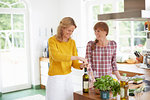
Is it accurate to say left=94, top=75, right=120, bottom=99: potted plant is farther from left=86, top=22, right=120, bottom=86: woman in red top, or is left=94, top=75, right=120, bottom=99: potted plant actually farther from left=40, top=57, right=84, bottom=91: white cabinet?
left=40, top=57, right=84, bottom=91: white cabinet

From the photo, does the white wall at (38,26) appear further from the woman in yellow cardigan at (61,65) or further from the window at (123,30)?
the woman in yellow cardigan at (61,65)

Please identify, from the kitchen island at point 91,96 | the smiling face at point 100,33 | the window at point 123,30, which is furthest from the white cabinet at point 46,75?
the kitchen island at point 91,96

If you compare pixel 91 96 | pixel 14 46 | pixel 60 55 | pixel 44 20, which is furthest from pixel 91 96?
pixel 44 20

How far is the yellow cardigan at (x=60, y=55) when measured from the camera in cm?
258

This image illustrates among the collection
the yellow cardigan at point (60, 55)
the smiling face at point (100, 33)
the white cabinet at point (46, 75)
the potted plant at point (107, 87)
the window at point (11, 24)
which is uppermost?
the window at point (11, 24)

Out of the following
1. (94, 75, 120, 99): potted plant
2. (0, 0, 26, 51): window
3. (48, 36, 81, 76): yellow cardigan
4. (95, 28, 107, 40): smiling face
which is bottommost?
(94, 75, 120, 99): potted plant

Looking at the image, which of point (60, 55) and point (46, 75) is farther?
point (46, 75)

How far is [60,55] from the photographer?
2.57m

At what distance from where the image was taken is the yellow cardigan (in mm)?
2578

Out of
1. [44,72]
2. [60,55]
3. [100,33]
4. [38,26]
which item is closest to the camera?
[60,55]

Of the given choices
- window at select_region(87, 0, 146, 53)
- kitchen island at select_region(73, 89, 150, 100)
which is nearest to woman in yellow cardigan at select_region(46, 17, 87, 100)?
kitchen island at select_region(73, 89, 150, 100)

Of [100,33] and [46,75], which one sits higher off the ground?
[100,33]

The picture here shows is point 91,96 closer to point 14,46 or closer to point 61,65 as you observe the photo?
point 61,65

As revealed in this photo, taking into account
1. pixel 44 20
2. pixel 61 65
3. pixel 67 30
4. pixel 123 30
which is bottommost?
pixel 61 65
